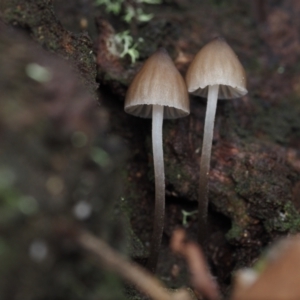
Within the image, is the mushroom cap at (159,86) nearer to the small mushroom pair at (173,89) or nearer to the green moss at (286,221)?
the small mushroom pair at (173,89)

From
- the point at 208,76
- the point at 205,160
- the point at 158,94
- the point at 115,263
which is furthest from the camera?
the point at 205,160

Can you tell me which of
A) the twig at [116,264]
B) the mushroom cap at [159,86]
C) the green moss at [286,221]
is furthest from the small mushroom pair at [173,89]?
the twig at [116,264]

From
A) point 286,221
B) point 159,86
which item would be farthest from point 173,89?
point 286,221

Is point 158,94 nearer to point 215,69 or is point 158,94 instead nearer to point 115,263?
point 215,69

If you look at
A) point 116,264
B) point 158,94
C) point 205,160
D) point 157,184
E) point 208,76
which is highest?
point 208,76

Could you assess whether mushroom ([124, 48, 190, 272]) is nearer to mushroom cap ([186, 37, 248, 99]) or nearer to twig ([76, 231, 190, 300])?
mushroom cap ([186, 37, 248, 99])

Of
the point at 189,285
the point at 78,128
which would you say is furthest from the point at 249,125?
the point at 78,128
